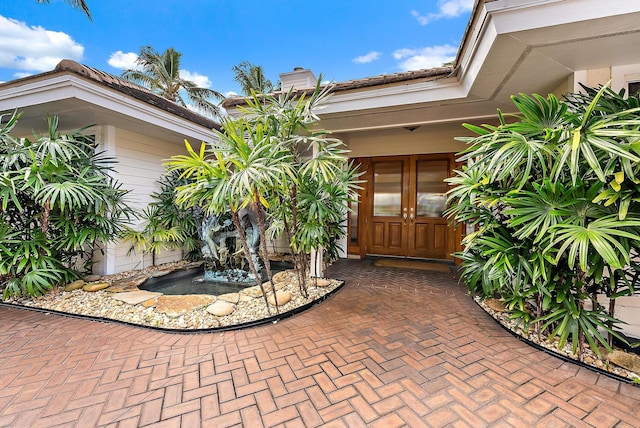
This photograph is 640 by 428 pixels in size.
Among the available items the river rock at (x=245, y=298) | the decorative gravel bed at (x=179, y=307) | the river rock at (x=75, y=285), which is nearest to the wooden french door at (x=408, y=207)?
the decorative gravel bed at (x=179, y=307)

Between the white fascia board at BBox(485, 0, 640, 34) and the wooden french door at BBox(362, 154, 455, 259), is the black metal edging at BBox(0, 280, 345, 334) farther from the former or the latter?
the white fascia board at BBox(485, 0, 640, 34)

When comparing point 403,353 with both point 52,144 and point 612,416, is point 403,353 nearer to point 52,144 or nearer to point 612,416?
point 612,416

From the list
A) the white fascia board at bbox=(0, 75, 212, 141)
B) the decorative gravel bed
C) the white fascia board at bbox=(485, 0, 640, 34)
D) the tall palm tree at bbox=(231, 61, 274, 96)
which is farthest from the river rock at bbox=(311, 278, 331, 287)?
the tall palm tree at bbox=(231, 61, 274, 96)

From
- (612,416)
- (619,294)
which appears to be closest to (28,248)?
(612,416)

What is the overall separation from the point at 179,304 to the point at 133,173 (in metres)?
3.35

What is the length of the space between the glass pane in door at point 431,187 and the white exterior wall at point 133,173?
5.46m

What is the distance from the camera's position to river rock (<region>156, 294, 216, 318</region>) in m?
3.25

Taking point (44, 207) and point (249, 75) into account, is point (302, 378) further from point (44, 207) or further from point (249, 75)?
point (249, 75)

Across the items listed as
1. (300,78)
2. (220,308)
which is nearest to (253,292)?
(220,308)

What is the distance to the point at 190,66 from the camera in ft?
56.7

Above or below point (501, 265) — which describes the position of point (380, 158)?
above

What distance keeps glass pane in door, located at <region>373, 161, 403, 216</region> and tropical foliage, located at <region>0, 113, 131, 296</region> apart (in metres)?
5.08

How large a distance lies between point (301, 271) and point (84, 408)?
2391 millimetres

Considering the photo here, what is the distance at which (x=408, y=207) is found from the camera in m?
6.09
